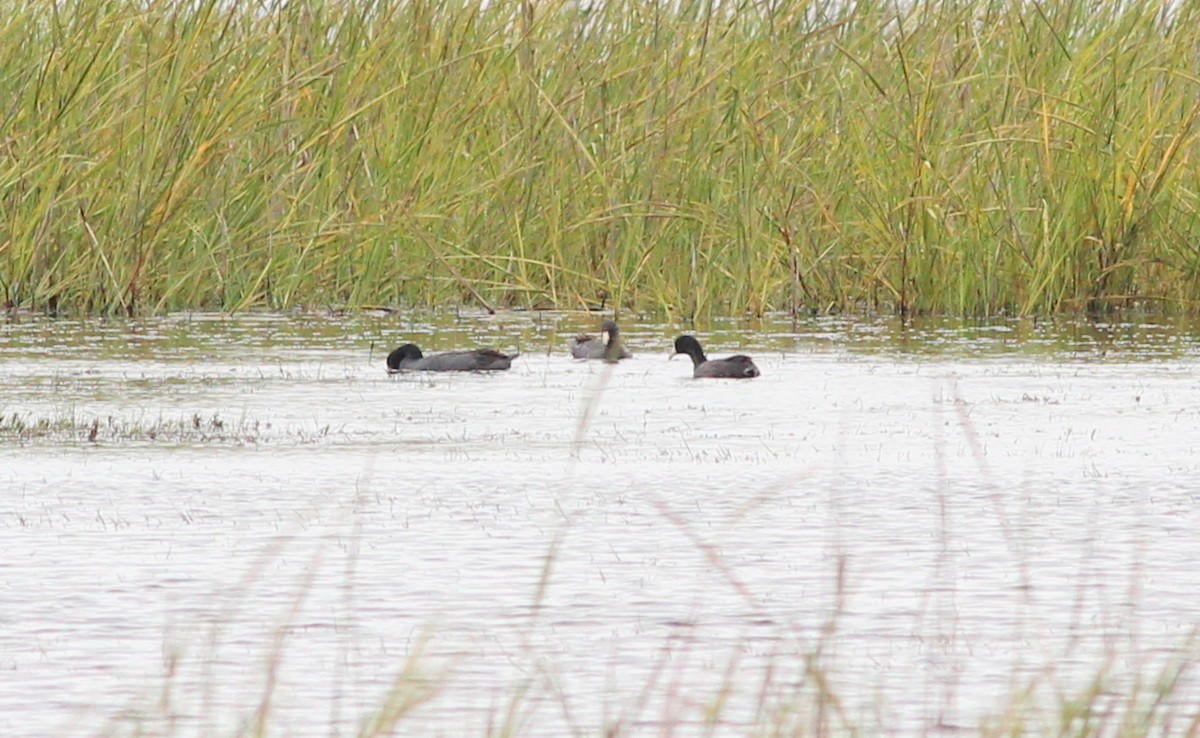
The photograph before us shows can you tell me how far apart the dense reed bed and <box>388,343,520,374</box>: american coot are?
2.63m

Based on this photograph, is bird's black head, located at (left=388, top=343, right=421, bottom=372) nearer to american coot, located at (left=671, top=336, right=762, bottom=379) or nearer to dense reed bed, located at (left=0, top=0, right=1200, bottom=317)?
american coot, located at (left=671, top=336, right=762, bottom=379)

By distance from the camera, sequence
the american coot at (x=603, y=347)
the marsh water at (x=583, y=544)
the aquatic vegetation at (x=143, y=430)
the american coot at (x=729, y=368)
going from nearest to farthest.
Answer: the marsh water at (x=583, y=544)
the aquatic vegetation at (x=143, y=430)
the american coot at (x=729, y=368)
the american coot at (x=603, y=347)

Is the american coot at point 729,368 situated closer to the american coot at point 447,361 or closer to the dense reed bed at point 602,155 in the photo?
A: the american coot at point 447,361

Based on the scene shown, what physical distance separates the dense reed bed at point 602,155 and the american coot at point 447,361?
263 centimetres

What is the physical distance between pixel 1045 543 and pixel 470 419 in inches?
150

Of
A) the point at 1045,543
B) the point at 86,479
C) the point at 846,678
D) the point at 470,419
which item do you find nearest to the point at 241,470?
the point at 86,479

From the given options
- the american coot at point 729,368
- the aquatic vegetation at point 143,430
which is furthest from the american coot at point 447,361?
the aquatic vegetation at point 143,430

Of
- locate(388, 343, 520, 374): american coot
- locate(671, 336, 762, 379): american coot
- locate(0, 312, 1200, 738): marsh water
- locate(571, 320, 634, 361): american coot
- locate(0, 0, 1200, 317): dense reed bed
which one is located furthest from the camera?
locate(0, 0, 1200, 317): dense reed bed

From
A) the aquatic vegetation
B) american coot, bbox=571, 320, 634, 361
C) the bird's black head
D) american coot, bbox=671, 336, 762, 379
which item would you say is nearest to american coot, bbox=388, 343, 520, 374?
the bird's black head

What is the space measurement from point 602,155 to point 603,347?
11.7 ft

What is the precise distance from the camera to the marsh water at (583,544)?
477 centimetres

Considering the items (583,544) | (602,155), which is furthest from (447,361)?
(583,544)

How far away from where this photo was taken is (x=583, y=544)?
21.9 ft

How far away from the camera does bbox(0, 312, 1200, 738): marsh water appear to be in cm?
477
